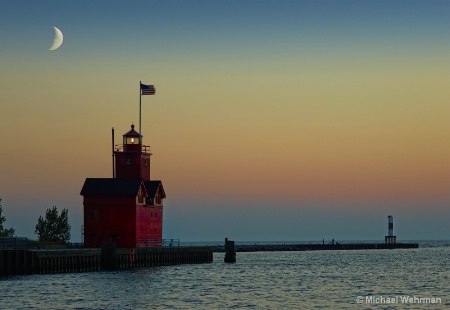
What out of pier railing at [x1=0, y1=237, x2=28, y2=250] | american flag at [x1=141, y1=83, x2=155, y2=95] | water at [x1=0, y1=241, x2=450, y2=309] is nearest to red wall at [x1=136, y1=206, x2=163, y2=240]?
water at [x1=0, y1=241, x2=450, y2=309]

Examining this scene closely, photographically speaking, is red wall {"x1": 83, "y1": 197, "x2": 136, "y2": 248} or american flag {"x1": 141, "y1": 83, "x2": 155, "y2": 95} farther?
american flag {"x1": 141, "y1": 83, "x2": 155, "y2": 95}

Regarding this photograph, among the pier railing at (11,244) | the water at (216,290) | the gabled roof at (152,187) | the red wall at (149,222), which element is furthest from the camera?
the gabled roof at (152,187)

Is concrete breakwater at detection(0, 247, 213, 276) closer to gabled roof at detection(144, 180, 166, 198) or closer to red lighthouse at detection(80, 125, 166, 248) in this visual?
red lighthouse at detection(80, 125, 166, 248)

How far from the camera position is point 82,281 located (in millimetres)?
78062

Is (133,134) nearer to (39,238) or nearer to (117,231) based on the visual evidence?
(117,231)

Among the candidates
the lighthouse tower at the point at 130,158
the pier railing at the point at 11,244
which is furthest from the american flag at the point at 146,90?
the pier railing at the point at 11,244

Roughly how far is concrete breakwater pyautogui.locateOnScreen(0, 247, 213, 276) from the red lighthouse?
2.01 metres

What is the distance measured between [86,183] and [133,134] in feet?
24.8

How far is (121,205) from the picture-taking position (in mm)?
93188

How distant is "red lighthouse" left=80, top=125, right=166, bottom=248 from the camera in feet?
305

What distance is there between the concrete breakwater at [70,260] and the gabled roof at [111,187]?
640 centimetres

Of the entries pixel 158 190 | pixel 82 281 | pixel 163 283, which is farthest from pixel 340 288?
pixel 158 190

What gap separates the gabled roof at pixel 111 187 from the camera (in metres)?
93.6

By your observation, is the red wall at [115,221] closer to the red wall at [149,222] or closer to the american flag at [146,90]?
the red wall at [149,222]
